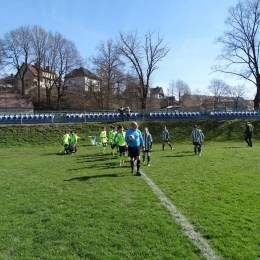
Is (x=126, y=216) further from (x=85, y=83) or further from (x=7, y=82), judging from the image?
(x=7, y=82)

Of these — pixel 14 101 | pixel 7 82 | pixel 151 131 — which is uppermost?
pixel 7 82

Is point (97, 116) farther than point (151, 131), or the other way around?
point (97, 116)

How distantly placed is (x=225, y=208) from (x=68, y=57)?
2193 inches

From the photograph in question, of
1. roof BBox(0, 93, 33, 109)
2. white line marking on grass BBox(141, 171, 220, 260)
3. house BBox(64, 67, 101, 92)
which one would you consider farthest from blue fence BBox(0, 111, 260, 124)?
white line marking on grass BBox(141, 171, 220, 260)

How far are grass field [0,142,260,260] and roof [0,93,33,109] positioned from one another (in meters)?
44.4

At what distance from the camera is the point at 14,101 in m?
51.5

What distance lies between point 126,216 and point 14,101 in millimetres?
51410

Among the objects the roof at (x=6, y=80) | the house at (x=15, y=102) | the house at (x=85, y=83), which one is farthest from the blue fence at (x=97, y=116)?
the roof at (x=6, y=80)

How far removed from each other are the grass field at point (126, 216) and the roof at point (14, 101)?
146 feet

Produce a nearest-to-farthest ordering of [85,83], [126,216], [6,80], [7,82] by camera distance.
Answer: [126,216] → [6,80] → [7,82] → [85,83]

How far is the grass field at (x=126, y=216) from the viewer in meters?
4.49

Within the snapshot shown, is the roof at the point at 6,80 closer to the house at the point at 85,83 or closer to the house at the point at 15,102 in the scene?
the house at the point at 15,102

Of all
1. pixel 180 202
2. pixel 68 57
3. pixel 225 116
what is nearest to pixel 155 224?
pixel 180 202

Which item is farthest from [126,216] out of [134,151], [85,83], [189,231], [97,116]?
[85,83]
